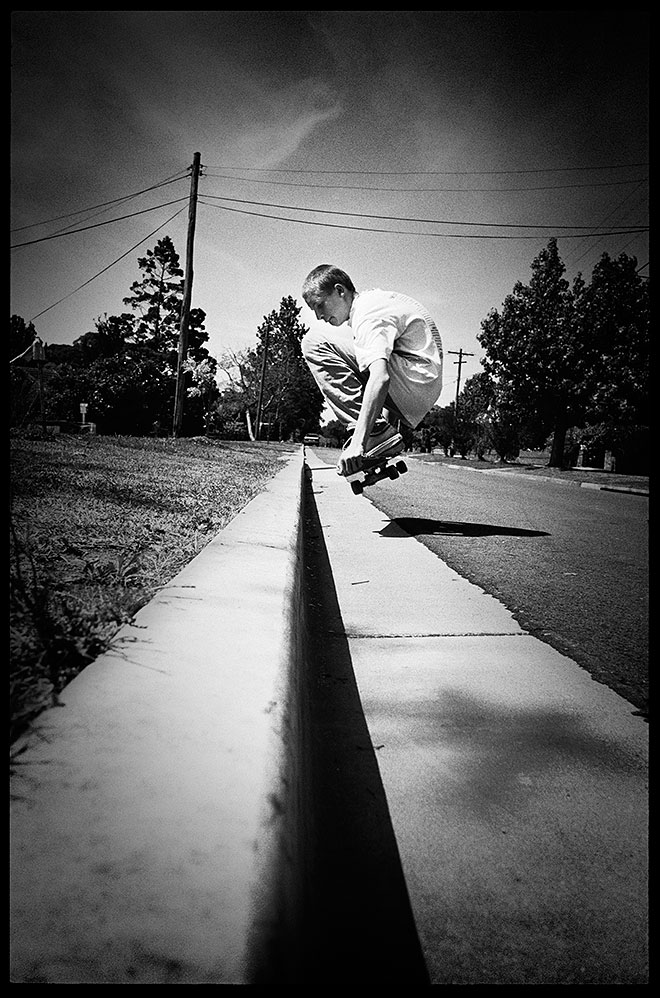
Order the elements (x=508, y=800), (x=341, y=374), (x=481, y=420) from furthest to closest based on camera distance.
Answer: (x=481, y=420), (x=341, y=374), (x=508, y=800)

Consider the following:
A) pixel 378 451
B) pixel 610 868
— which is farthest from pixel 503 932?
pixel 378 451

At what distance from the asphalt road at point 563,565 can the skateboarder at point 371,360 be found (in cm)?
77

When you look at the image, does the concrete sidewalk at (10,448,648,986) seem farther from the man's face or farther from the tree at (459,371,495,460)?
the tree at (459,371,495,460)

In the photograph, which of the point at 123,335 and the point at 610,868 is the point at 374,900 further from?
the point at 123,335

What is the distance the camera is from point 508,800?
96 centimetres

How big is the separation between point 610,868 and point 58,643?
3.17 ft

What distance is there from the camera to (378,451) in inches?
121

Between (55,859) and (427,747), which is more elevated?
(55,859)

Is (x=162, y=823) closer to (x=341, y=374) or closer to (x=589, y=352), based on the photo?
(x=341, y=374)

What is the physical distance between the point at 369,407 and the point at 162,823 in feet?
7.31

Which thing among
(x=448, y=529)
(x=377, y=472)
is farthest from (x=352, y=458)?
(x=448, y=529)

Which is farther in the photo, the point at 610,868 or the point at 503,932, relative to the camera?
the point at 610,868

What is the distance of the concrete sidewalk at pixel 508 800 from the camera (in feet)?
2.29
